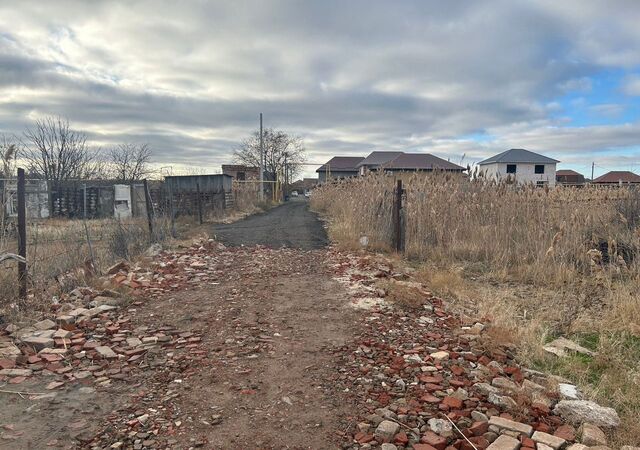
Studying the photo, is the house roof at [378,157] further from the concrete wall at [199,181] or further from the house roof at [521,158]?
the concrete wall at [199,181]

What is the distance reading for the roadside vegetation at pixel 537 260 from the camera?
398 cm

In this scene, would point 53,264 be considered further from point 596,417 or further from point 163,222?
point 596,417

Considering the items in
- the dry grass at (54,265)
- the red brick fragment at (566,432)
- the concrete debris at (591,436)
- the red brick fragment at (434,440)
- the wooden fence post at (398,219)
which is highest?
the wooden fence post at (398,219)

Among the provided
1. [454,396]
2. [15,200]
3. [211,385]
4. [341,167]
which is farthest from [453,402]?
[341,167]

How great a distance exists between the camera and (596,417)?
9.29ft

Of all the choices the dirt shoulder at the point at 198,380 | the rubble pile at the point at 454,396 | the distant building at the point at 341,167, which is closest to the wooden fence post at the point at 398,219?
the dirt shoulder at the point at 198,380

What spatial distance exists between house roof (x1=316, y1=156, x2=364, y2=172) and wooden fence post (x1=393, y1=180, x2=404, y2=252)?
6020 cm

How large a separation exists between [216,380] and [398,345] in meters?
1.80

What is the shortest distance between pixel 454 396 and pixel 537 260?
17.5 ft

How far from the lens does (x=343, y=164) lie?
7325 cm

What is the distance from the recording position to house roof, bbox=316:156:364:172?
233 ft

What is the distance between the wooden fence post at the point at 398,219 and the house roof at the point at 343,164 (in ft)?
198

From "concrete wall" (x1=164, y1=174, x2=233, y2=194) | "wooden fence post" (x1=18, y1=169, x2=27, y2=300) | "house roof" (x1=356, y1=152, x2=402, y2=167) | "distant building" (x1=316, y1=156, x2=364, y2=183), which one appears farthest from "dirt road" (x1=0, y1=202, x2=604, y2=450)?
"distant building" (x1=316, y1=156, x2=364, y2=183)

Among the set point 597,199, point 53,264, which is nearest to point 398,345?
point 53,264
